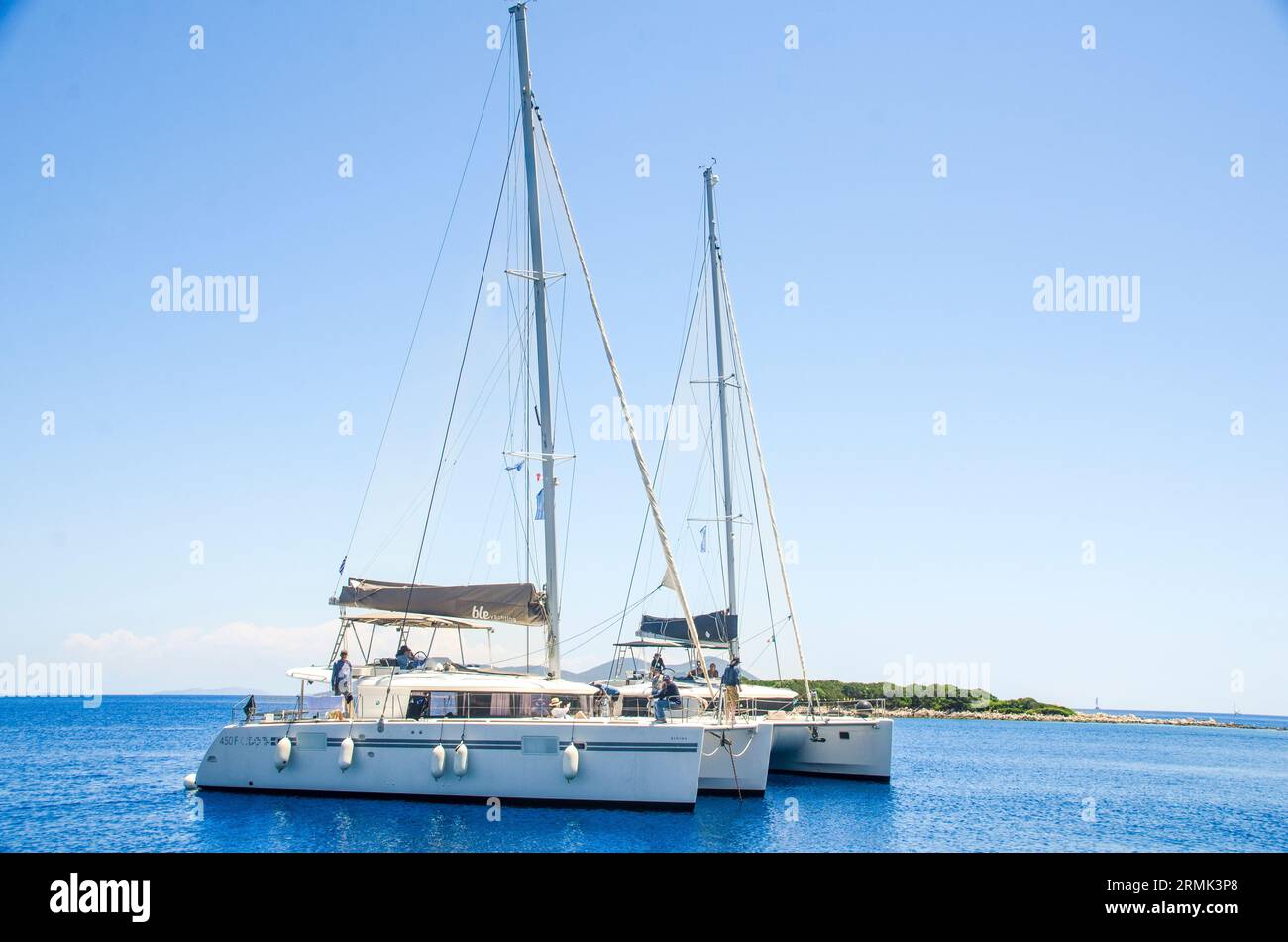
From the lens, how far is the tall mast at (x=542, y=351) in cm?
2808

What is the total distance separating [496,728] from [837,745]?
13.5m

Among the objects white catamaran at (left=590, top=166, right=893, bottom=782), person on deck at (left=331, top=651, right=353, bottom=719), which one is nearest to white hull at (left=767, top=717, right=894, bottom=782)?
white catamaran at (left=590, top=166, right=893, bottom=782)

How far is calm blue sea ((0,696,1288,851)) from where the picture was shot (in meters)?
22.0

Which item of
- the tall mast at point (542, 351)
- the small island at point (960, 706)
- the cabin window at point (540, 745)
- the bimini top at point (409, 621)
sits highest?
the tall mast at point (542, 351)

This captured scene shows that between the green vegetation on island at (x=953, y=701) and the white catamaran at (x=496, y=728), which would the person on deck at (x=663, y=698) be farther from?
the green vegetation on island at (x=953, y=701)

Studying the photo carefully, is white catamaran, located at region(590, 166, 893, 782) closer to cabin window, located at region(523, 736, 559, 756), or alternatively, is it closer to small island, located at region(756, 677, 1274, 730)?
cabin window, located at region(523, 736, 559, 756)

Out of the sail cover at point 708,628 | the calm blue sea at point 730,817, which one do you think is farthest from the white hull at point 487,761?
the sail cover at point 708,628

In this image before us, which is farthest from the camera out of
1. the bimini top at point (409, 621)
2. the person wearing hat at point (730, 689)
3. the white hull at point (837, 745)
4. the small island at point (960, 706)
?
the small island at point (960, 706)

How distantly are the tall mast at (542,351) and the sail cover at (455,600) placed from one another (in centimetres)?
68
